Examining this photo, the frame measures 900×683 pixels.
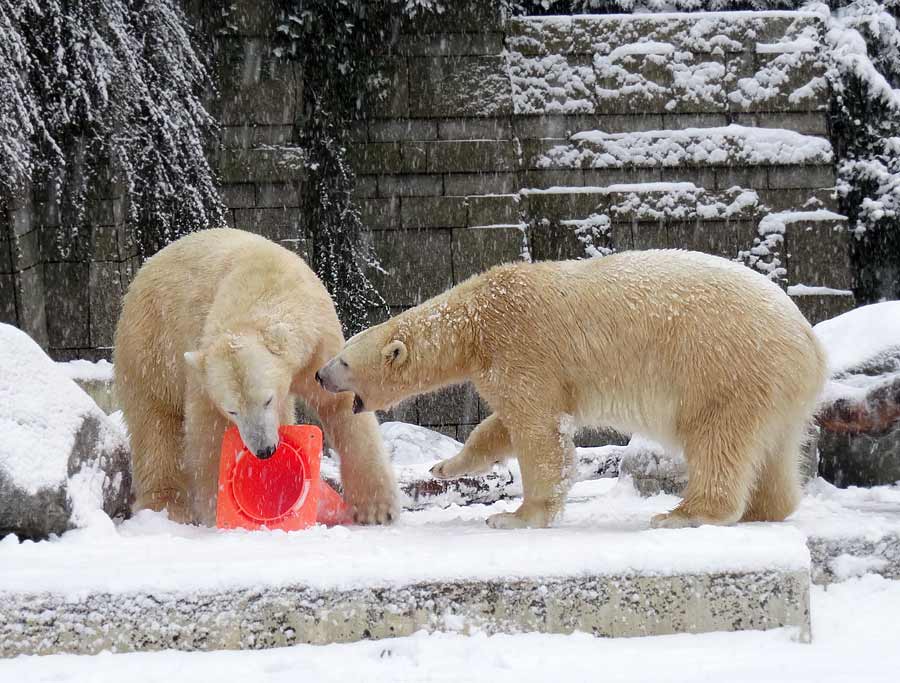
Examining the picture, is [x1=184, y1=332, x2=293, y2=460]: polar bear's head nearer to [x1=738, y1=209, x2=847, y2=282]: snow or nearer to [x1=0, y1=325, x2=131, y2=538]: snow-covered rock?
[x1=0, y1=325, x2=131, y2=538]: snow-covered rock

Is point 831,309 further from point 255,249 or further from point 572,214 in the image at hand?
point 255,249

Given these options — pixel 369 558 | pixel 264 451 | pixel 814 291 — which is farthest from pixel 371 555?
pixel 814 291

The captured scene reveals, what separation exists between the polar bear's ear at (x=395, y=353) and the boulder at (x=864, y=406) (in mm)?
1797

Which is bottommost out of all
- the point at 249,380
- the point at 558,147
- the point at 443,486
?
the point at 443,486

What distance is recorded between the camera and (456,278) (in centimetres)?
794

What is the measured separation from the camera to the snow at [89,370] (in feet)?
22.8

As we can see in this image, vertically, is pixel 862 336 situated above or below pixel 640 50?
below

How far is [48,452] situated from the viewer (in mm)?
3504

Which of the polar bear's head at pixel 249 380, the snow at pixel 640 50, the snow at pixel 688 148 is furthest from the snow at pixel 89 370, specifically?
the snow at pixel 640 50

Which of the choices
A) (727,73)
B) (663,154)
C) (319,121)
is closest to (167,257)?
(319,121)

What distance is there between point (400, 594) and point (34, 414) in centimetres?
151

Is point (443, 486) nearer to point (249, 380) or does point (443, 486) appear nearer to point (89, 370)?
point (249, 380)

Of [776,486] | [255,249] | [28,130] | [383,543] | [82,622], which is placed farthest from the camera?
[28,130]

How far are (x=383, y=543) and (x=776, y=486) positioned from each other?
142 cm
